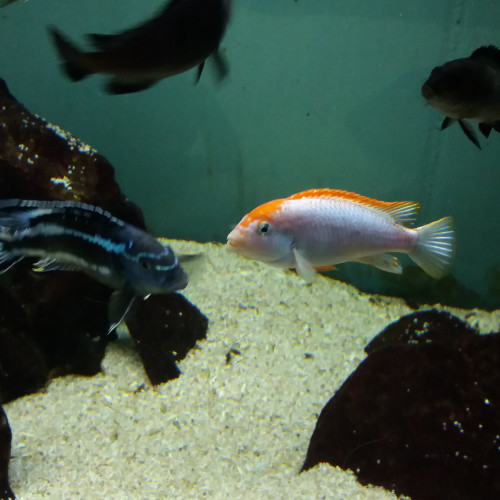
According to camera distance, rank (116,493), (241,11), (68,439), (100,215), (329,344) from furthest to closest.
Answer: (241,11)
(329,344)
(68,439)
(116,493)
(100,215)

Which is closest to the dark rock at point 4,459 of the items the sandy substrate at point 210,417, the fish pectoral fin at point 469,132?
the sandy substrate at point 210,417

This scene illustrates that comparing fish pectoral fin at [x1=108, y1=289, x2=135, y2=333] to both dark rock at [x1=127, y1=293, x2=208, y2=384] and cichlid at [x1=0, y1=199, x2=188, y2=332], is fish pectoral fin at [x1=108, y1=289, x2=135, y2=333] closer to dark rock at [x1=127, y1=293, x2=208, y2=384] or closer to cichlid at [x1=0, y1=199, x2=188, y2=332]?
cichlid at [x1=0, y1=199, x2=188, y2=332]

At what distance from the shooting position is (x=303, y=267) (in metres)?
2.26

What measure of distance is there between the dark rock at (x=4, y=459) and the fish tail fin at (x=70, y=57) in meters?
1.72

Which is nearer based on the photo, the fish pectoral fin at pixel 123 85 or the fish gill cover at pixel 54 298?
the fish pectoral fin at pixel 123 85

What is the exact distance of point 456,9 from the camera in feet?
16.4

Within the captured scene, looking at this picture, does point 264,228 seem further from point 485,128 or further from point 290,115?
point 290,115

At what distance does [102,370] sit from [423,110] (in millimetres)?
4379

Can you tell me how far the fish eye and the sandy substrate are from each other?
1.29 feet

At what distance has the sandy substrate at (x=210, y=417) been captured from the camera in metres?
2.46

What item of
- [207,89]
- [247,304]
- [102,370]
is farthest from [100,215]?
[207,89]

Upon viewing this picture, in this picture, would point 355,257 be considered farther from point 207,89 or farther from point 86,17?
point 86,17

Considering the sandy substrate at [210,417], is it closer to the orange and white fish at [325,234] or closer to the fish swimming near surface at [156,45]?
the orange and white fish at [325,234]

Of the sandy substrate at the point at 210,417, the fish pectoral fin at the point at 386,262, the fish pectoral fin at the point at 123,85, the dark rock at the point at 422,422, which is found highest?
the fish pectoral fin at the point at 123,85
